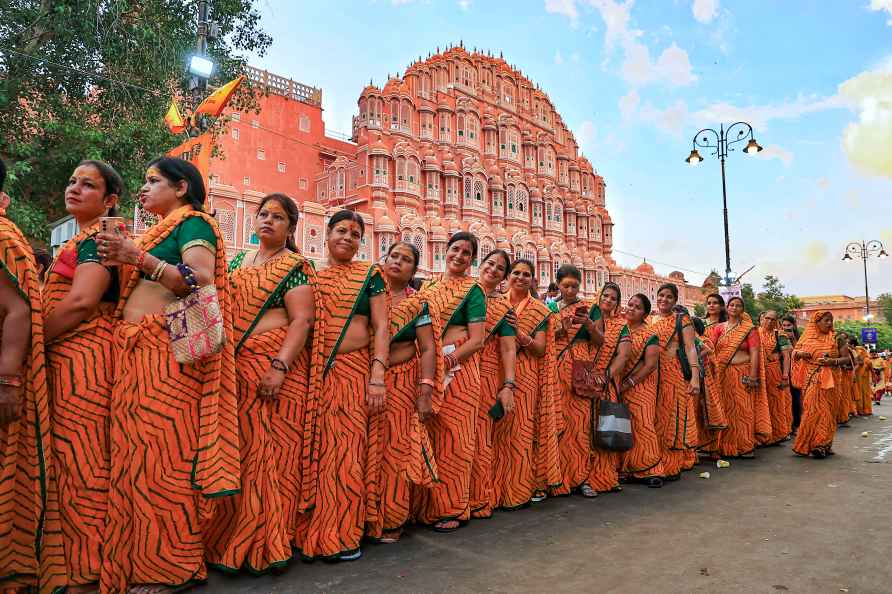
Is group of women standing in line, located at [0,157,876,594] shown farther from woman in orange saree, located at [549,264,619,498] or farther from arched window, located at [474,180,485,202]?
arched window, located at [474,180,485,202]

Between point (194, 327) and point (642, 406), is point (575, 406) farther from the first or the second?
point (194, 327)

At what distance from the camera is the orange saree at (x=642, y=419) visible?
5.19 meters

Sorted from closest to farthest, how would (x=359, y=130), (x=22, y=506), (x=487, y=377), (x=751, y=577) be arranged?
(x=22, y=506), (x=751, y=577), (x=487, y=377), (x=359, y=130)

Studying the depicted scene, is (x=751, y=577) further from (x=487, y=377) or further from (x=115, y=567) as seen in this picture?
(x=115, y=567)

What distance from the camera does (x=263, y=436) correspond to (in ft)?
9.65

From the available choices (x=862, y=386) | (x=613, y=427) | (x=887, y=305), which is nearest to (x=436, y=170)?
(x=862, y=386)

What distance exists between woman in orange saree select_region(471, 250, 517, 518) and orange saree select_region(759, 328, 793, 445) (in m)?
5.46

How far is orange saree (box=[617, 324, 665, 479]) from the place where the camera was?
519 cm

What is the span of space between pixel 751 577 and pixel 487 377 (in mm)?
2005

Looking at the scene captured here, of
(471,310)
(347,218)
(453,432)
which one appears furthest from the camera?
(471,310)

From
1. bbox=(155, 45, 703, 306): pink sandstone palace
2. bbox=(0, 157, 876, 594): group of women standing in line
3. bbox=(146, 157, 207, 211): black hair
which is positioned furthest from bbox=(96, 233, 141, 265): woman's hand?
bbox=(155, 45, 703, 306): pink sandstone palace

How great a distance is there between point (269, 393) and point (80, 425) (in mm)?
815

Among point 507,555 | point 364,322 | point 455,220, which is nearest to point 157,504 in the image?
point 364,322

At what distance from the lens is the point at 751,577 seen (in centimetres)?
289
